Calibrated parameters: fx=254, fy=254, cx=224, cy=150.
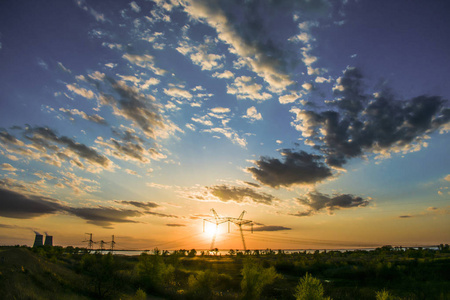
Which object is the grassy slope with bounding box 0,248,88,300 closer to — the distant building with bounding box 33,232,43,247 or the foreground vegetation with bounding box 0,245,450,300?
the foreground vegetation with bounding box 0,245,450,300

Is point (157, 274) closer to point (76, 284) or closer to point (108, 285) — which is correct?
point (108, 285)

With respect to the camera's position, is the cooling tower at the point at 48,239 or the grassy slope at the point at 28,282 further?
the cooling tower at the point at 48,239

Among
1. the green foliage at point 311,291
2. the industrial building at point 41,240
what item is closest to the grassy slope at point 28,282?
the green foliage at point 311,291

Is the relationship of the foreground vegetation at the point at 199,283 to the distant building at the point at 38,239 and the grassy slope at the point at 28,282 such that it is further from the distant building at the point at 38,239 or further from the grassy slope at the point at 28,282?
the distant building at the point at 38,239

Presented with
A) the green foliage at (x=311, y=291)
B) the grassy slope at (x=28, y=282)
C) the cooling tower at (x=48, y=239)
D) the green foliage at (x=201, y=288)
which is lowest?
the cooling tower at (x=48, y=239)

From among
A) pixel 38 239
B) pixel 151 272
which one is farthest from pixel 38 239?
pixel 151 272

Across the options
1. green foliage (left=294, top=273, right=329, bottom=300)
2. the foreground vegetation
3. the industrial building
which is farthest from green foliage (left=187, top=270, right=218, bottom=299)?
the industrial building

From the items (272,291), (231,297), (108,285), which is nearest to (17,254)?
(108,285)

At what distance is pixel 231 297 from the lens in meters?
26.4

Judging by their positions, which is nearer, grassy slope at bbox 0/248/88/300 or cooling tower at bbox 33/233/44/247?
grassy slope at bbox 0/248/88/300

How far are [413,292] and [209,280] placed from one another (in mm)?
26118

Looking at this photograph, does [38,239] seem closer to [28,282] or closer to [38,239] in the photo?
[38,239]

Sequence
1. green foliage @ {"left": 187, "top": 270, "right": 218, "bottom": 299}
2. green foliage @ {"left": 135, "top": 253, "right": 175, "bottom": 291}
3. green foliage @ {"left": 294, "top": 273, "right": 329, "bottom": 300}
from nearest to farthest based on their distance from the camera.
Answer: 1. green foliage @ {"left": 294, "top": 273, "right": 329, "bottom": 300}
2. green foliage @ {"left": 187, "top": 270, "right": 218, "bottom": 299}
3. green foliage @ {"left": 135, "top": 253, "right": 175, "bottom": 291}

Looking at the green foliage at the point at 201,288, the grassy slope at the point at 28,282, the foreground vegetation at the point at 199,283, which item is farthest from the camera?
the green foliage at the point at 201,288
